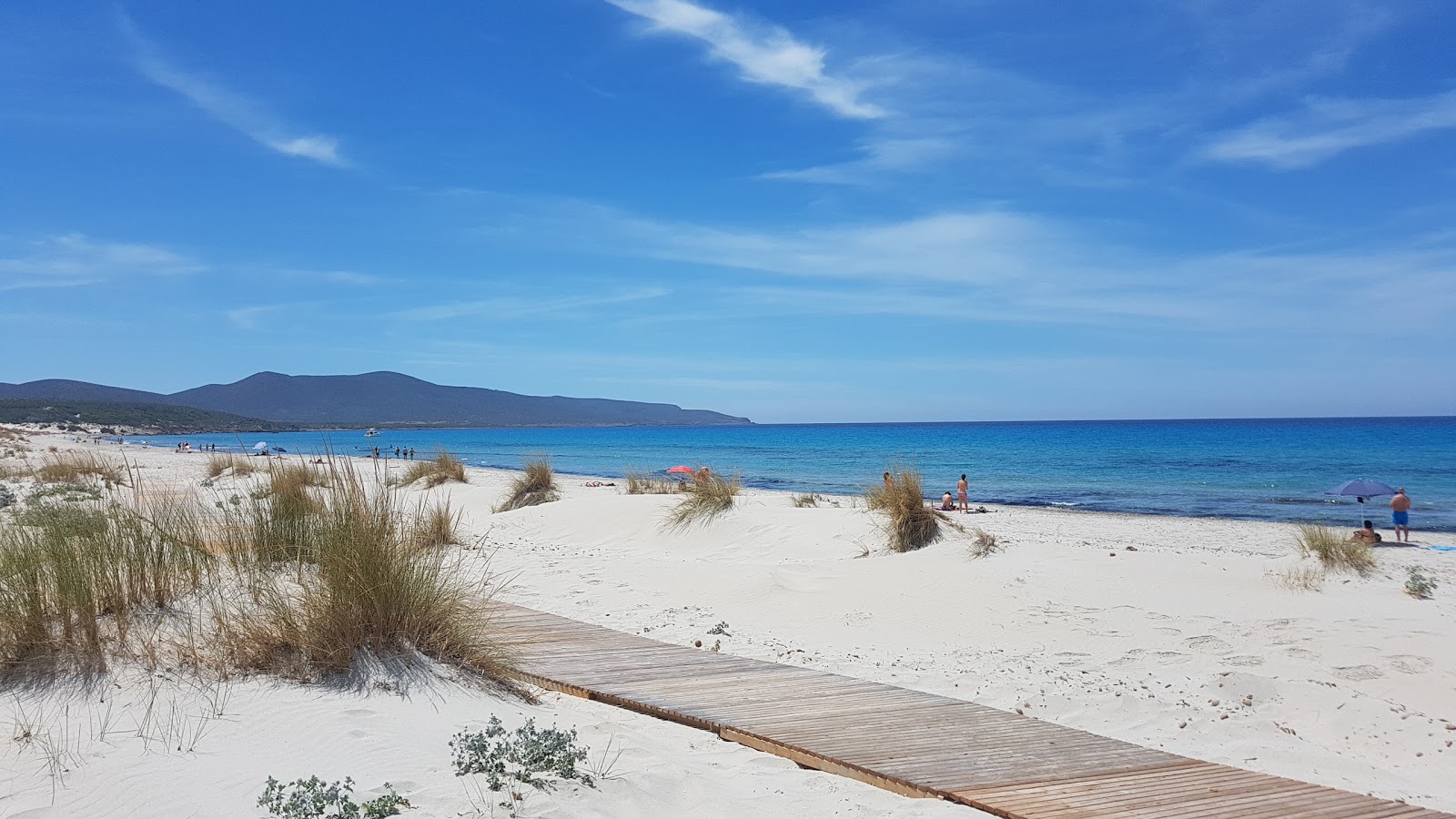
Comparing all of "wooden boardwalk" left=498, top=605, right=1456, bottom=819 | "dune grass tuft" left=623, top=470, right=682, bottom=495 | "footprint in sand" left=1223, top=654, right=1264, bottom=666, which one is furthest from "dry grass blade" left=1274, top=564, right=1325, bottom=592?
"dune grass tuft" left=623, top=470, right=682, bottom=495

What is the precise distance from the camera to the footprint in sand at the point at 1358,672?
640cm

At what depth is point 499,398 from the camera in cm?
19162

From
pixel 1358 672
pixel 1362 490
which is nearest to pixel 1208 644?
pixel 1358 672

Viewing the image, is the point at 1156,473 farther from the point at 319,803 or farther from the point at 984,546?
the point at 319,803

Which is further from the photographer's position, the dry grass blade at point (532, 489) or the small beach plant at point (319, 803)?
the dry grass blade at point (532, 489)

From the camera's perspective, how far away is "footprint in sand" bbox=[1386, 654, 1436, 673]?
648 cm

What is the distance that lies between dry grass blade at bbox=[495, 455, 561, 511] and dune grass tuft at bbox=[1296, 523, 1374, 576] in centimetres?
1179

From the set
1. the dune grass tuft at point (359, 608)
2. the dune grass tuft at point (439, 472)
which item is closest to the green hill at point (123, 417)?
the dune grass tuft at point (439, 472)

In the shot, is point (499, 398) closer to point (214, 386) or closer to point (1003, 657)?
point (214, 386)

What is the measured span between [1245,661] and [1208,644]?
0.45 meters

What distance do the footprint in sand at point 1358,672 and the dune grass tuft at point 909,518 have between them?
4660 millimetres

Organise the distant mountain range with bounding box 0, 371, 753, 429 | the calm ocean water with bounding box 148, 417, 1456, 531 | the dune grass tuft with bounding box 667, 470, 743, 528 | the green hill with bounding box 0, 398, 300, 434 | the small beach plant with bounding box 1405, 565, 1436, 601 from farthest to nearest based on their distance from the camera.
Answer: the distant mountain range with bounding box 0, 371, 753, 429, the green hill with bounding box 0, 398, 300, 434, the calm ocean water with bounding box 148, 417, 1456, 531, the dune grass tuft with bounding box 667, 470, 743, 528, the small beach plant with bounding box 1405, 565, 1436, 601

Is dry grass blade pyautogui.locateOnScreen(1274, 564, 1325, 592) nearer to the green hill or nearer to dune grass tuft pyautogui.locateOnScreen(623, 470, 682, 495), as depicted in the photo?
dune grass tuft pyautogui.locateOnScreen(623, 470, 682, 495)

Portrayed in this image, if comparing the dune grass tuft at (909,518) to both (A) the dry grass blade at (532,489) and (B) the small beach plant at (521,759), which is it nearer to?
(B) the small beach plant at (521,759)
